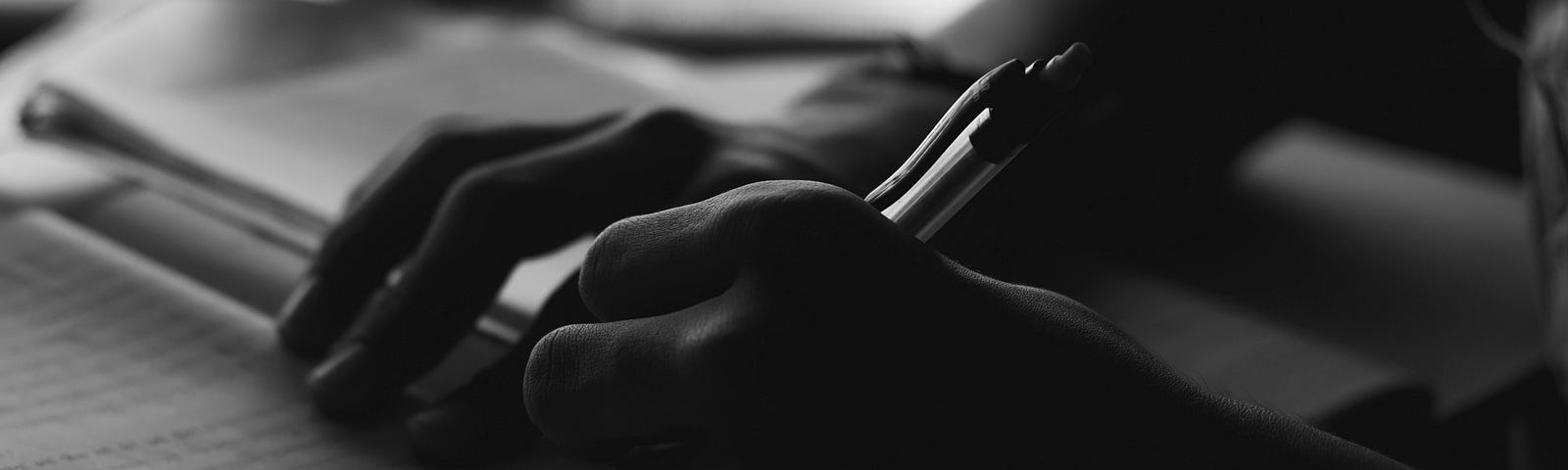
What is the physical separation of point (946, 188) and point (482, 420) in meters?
0.15

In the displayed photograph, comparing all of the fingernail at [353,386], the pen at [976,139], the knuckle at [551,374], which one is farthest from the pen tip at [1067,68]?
the fingernail at [353,386]

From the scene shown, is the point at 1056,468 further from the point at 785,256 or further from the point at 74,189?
the point at 74,189

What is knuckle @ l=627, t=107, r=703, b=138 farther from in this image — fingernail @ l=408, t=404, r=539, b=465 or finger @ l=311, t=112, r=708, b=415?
fingernail @ l=408, t=404, r=539, b=465

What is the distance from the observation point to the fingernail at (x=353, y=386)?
37cm

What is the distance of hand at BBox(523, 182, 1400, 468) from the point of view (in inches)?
10.1

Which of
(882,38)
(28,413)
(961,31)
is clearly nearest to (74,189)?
(28,413)

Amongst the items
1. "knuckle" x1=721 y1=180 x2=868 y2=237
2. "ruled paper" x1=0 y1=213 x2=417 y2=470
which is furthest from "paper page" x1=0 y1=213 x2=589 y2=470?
"knuckle" x1=721 y1=180 x2=868 y2=237

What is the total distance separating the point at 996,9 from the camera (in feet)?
2.00

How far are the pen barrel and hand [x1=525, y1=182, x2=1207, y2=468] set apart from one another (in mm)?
24

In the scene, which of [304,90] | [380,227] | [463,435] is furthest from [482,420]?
[304,90]

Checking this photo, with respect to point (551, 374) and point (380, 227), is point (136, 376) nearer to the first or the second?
point (380, 227)

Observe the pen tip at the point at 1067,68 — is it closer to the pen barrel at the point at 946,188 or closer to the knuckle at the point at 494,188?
the pen barrel at the point at 946,188

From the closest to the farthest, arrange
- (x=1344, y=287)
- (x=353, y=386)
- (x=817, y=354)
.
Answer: (x=817, y=354) < (x=353, y=386) < (x=1344, y=287)

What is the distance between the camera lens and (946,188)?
291 mm
